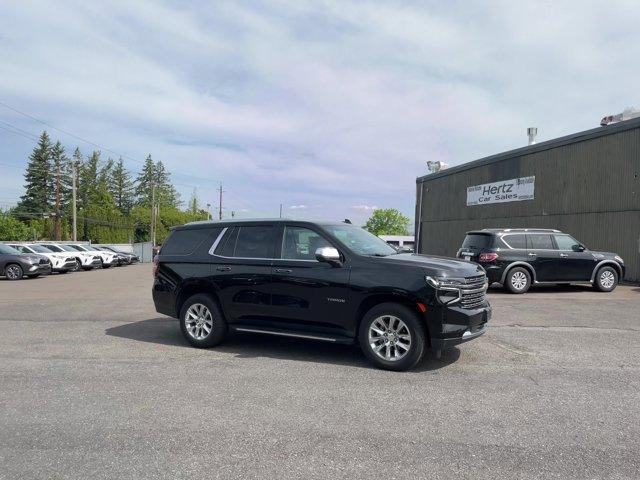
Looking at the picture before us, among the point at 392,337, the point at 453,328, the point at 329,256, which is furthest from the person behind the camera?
the point at 329,256

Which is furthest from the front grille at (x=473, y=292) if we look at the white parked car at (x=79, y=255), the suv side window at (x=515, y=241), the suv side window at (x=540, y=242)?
the white parked car at (x=79, y=255)

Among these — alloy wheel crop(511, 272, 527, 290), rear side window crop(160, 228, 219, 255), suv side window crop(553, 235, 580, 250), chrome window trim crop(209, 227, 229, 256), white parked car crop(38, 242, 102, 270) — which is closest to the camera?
chrome window trim crop(209, 227, 229, 256)

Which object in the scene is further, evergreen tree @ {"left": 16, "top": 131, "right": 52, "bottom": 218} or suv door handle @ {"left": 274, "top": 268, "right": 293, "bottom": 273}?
evergreen tree @ {"left": 16, "top": 131, "right": 52, "bottom": 218}

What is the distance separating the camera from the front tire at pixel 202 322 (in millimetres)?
6891

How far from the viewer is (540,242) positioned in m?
13.6

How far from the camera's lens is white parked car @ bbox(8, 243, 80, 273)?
24525 mm

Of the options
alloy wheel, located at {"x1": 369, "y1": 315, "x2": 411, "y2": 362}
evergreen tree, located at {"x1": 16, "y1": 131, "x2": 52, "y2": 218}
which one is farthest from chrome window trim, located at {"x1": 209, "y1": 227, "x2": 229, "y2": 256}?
evergreen tree, located at {"x1": 16, "y1": 131, "x2": 52, "y2": 218}

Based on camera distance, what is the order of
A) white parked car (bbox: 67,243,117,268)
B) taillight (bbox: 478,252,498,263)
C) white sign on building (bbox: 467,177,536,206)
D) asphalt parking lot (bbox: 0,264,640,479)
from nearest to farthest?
asphalt parking lot (bbox: 0,264,640,479), taillight (bbox: 478,252,498,263), white sign on building (bbox: 467,177,536,206), white parked car (bbox: 67,243,117,268)

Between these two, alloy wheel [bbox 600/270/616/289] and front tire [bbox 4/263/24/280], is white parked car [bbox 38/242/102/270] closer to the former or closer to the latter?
front tire [bbox 4/263/24/280]

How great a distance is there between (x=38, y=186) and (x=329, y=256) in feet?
305

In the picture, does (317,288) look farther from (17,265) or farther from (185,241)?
(17,265)

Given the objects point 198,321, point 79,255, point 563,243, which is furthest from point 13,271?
point 563,243

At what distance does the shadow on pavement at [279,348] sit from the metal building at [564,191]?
1357 centimetres

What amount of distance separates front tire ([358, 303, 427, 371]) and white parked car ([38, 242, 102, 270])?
24.7m
